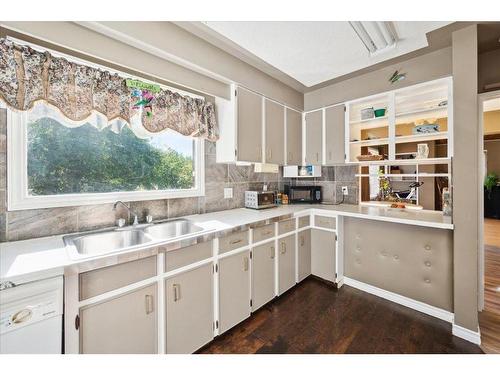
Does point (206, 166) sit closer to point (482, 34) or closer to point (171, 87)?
point (171, 87)

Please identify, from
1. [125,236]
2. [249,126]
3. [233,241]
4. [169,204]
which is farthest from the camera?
[249,126]

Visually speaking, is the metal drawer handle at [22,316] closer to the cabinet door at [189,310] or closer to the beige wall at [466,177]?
the cabinet door at [189,310]

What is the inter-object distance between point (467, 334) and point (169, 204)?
2.67 m

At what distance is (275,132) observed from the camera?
2.58 m

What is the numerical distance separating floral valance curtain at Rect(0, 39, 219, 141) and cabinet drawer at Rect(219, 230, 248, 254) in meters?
1.03

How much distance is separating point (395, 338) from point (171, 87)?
9.21ft

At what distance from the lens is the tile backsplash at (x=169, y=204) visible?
4.24 feet

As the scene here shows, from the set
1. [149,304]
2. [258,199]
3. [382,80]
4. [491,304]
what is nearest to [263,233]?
[258,199]

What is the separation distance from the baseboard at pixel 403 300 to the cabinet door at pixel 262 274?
3.42 ft

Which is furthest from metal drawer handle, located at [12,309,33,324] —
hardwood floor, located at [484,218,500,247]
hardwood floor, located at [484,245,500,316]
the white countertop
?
hardwood floor, located at [484,218,500,247]

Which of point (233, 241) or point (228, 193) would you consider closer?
point (233, 241)

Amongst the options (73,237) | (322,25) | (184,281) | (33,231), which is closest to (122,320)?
(184,281)

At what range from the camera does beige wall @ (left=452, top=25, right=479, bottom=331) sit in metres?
1.62

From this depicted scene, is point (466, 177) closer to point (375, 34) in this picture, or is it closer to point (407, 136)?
point (407, 136)
